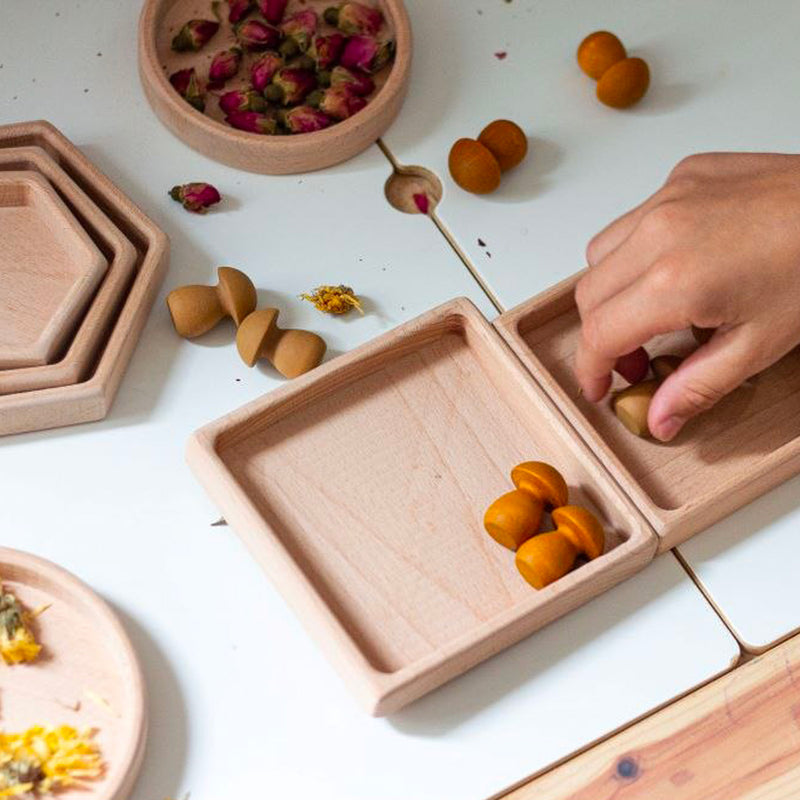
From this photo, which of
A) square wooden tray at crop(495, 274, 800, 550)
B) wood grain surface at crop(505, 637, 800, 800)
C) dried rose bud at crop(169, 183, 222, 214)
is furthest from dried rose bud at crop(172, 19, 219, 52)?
wood grain surface at crop(505, 637, 800, 800)

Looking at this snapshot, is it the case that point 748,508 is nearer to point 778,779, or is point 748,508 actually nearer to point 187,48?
point 778,779

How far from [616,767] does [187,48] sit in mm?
610

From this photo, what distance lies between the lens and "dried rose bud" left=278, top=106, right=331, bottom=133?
38.6 inches

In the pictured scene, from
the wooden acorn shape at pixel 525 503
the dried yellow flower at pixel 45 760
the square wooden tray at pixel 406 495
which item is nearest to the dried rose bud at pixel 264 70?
the square wooden tray at pixel 406 495

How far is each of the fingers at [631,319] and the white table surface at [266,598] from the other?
127 millimetres

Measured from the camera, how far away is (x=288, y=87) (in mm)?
987

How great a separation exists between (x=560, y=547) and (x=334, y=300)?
24 cm

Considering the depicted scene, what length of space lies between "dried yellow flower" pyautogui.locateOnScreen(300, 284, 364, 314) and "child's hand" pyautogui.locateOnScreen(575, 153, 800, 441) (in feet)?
0.55

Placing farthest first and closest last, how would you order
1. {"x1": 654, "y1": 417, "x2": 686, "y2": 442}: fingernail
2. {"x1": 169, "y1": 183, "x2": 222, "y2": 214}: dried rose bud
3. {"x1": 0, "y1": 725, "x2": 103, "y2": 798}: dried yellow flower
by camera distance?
1. {"x1": 169, "y1": 183, "x2": 222, "y2": 214}: dried rose bud
2. {"x1": 654, "y1": 417, "x2": 686, "y2": 442}: fingernail
3. {"x1": 0, "y1": 725, "x2": 103, "y2": 798}: dried yellow flower

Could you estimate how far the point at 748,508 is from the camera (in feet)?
2.86

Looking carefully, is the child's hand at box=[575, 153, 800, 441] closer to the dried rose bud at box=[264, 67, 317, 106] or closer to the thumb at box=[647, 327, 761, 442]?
the thumb at box=[647, 327, 761, 442]

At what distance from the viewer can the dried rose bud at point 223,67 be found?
100 cm

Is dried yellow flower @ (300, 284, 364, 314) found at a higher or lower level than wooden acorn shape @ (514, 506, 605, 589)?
higher

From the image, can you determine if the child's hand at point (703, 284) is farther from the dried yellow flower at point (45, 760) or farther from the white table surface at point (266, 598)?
the dried yellow flower at point (45, 760)
